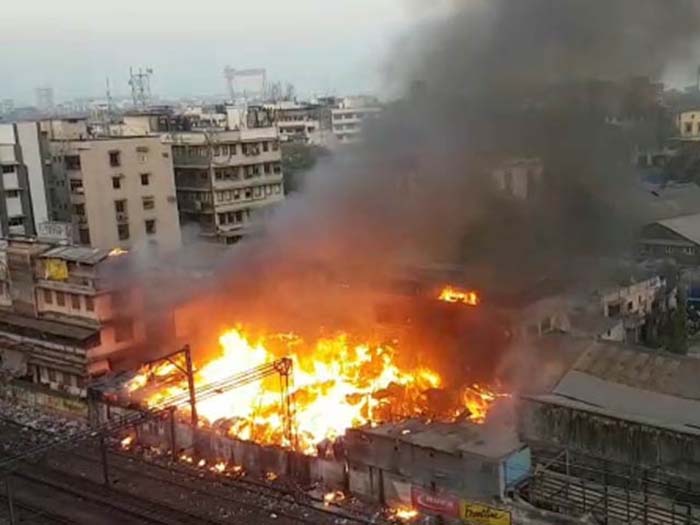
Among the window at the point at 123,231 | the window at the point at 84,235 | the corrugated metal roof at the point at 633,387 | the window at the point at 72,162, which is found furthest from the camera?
the window at the point at 123,231

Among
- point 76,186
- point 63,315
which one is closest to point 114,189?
point 76,186

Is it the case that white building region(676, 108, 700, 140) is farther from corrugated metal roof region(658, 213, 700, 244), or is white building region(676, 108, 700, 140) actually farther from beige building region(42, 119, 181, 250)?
beige building region(42, 119, 181, 250)

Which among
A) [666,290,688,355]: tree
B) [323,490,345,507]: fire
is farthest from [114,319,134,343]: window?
[666,290,688,355]: tree

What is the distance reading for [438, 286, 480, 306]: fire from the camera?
2052 centimetres

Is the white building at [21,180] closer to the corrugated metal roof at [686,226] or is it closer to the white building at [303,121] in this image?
the corrugated metal roof at [686,226]

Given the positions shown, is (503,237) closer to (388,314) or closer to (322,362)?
(388,314)

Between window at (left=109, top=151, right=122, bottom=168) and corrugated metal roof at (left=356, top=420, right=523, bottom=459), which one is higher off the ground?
window at (left=109, top=151, right=122, bottom=168)

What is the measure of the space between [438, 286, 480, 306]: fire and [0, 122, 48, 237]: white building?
12705 mm

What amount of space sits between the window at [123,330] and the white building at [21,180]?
319 inches

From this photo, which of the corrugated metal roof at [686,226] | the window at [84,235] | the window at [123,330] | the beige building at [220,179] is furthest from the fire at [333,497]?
the beige building at [220,179]

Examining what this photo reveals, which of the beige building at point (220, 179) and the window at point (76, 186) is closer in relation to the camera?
the window at point (76, 186)

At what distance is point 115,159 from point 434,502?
61.0 feet

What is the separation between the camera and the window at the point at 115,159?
93.7 feet

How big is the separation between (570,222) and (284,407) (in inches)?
413
